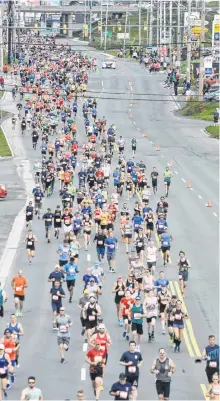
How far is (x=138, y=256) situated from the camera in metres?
39.7

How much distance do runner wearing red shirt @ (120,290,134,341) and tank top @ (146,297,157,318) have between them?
39 centimetres

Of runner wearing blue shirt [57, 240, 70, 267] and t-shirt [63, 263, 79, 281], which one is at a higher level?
t-shirt [63, 263, 79, 281]

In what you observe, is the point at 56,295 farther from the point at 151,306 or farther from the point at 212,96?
the point at 212,96

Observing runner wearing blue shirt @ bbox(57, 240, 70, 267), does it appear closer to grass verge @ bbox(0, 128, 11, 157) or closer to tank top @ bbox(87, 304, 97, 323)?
tank top @ bbox(87, 304, 97, 323)

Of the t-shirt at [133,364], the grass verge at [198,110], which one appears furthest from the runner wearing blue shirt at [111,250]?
the grass verge at [198,110]

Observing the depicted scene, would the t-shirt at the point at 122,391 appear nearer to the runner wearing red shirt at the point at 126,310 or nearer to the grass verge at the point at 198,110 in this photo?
the runner wearing red shirt at the point at 126,310

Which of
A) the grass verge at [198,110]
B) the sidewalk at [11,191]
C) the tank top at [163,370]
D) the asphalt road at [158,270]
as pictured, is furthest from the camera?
the grass verge at [198,110]

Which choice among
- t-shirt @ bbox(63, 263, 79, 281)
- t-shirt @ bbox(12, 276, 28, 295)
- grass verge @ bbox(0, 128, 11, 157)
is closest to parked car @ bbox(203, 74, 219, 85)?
grass verge @ bbox(0, 128, 11, 157)

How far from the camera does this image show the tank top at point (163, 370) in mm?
24906

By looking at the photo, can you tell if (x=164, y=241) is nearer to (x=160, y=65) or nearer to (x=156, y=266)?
(x=156, y=266)

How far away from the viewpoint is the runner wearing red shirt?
3048 centimetres

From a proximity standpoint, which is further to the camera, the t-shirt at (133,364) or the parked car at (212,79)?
the parked car at (212,79)

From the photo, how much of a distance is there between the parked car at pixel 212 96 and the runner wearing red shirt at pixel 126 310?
206ft

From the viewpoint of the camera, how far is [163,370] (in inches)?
981
